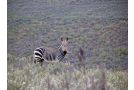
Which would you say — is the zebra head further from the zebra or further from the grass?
the grass

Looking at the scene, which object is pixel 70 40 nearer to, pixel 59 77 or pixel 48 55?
pixel 48 55

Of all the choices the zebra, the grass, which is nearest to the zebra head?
the zebra

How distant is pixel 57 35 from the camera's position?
11.6 ft

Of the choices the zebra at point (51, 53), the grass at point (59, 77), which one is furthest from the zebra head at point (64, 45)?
the grass at point (59, 77)

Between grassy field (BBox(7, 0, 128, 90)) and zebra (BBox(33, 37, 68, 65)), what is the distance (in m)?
0.04

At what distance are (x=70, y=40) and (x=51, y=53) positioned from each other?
0.22 meters

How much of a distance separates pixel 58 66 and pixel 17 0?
76 cm

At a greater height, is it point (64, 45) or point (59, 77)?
point (64, 45)

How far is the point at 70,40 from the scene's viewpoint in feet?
11.5

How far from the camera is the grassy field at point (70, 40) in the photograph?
137 inches

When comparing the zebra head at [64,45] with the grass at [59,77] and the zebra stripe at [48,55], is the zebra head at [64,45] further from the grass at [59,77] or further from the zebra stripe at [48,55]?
the grass at [59,77]

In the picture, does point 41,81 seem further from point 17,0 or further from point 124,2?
point 124,2

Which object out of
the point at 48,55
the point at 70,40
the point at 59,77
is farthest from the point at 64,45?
the point at 59,77
